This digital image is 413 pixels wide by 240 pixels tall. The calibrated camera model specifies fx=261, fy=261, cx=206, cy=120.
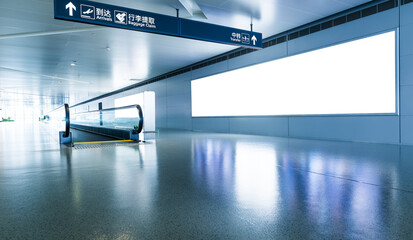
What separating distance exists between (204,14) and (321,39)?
4598 millimetres

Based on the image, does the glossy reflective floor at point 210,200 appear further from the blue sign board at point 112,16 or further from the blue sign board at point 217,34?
the blue sign board at point 217,34

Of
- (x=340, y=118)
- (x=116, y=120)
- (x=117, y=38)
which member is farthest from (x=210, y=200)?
(x=116, y=120)

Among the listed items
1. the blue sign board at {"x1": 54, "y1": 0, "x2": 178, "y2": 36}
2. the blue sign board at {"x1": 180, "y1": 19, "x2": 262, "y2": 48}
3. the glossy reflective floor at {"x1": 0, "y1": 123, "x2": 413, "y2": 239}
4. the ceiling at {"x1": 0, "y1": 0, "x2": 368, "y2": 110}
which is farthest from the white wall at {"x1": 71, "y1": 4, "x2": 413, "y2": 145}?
the blue sign board at {"x1": 54, "y1": 0, "x2": 178, "y2": 36}

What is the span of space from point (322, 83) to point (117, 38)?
Result: 28.6ft

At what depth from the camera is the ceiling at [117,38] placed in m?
8.25

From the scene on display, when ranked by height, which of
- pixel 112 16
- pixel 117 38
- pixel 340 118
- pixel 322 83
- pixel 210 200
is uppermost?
pixel 117 38

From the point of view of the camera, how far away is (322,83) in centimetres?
1005

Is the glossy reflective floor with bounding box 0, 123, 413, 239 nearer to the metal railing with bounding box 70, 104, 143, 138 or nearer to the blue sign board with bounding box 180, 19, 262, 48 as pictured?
the blue sign board with bounding box 180, 19, 262, 48

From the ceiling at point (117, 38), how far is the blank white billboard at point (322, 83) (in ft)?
4.85

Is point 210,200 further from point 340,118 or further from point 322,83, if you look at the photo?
point 322,83

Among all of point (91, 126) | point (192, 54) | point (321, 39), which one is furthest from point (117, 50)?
point (321, 39)

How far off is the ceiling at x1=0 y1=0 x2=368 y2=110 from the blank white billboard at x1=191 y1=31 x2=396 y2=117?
148 cm

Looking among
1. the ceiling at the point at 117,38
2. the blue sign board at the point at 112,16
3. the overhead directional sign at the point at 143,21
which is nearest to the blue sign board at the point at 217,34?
the overhead directional sign at the point at 143,21

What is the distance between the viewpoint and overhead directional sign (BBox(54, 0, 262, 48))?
596 cm
